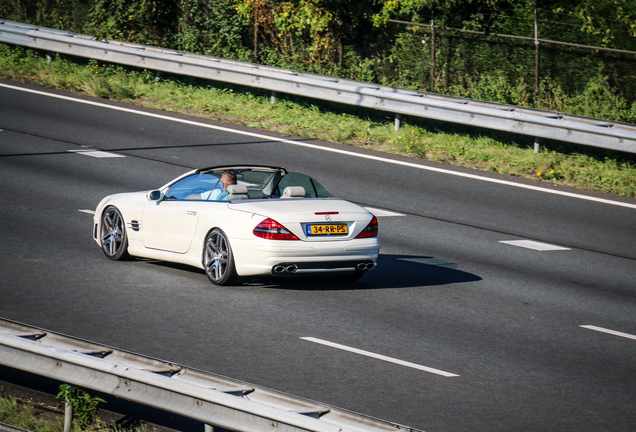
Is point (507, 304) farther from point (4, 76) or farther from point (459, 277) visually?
point (4, 76)

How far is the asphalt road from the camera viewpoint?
7035mm

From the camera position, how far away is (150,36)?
26422mm

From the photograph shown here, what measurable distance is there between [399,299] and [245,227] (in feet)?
6.06

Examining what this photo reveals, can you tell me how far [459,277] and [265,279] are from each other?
92.7 inches

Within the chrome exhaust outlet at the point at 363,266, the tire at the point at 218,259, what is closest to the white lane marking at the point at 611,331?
the chrome exhaust outlet at the point at 363,266

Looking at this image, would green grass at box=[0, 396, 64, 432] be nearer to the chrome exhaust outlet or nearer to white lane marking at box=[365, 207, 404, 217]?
the chrome exhaust outlet

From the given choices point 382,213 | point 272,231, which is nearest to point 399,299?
point 272,231

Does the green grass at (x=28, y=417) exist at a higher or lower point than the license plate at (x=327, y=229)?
lower

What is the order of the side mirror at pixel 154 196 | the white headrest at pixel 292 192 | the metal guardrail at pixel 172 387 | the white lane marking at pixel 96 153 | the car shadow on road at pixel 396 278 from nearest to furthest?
the metal guardrail at pixel 172 387 → the white headrest at pixel 292 192 → the car shadow on road at pixel 396 278 → the side mirror at pixel 154 196 → the white lane marking at pixel 96 153

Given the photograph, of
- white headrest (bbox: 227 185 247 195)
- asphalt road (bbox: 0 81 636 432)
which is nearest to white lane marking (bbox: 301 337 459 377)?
asphalt road (bbox: 0 81 636 432)

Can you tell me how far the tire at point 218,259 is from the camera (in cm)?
957

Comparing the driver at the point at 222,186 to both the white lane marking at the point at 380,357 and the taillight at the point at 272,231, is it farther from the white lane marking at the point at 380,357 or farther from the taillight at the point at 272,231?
the white lane marking at the point at 380,357

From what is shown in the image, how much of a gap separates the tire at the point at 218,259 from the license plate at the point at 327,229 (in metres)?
0.89

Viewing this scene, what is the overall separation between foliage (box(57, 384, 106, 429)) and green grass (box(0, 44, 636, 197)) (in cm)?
1251
